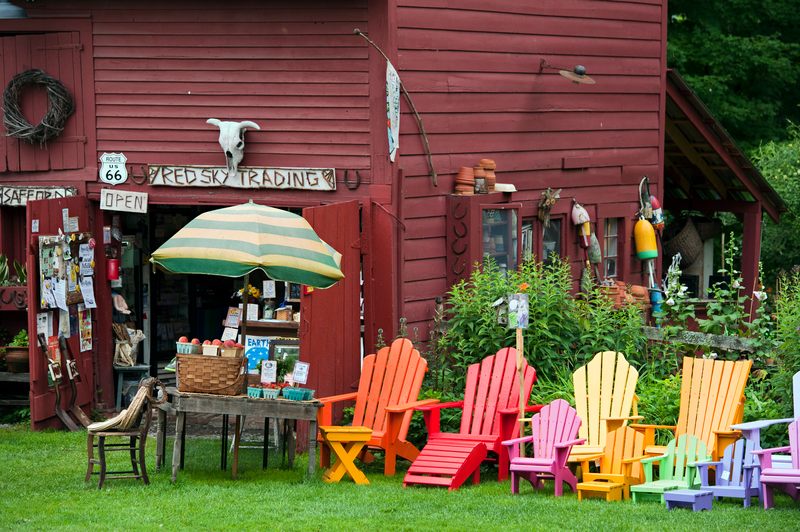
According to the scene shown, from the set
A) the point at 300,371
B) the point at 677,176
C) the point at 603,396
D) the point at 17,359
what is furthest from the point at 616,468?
the point at 677,176

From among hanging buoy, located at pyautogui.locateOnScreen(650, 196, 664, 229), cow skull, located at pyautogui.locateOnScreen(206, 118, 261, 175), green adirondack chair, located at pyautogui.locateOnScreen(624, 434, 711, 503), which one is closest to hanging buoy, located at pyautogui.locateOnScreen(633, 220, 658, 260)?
hanging buoy, located at pyautogui.locateOnScreen(650, 196, 664, 229)

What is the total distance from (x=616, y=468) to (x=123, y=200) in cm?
557

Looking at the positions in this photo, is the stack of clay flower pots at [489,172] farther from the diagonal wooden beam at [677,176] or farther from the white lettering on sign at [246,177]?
the diagonal wooden beam at [677,176]

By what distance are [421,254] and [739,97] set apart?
511 inches

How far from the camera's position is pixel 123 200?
9641 mm

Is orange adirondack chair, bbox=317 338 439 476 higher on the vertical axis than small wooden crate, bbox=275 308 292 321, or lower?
lower

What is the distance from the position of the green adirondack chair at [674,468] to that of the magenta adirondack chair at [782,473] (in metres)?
0.43

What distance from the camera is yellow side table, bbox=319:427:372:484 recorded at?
7.10 meters

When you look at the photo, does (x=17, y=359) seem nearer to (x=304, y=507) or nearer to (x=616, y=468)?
(x=304, y=507)

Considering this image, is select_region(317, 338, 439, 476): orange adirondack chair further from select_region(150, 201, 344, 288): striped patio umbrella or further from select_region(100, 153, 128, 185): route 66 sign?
select_region(100, 153, 128, 185): route 66 sign

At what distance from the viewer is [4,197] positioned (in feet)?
32.7

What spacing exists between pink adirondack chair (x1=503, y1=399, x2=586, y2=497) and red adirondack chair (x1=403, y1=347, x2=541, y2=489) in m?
0.28

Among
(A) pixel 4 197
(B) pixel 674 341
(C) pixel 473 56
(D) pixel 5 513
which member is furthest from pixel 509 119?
(D) pixel 5 513

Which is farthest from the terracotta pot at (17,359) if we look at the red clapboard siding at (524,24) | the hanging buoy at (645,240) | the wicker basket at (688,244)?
the wicker basket at (688,244)
